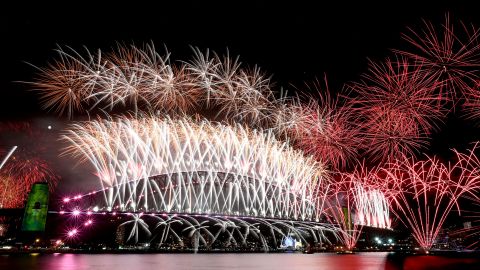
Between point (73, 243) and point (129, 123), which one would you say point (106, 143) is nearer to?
point (129, 123)

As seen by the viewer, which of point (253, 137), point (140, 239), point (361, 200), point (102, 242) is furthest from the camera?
point (140, 239)

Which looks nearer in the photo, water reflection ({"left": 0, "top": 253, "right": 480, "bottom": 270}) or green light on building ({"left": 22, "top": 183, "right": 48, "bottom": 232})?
water reflection ({"left": 0, "top": 253, "right": 480, "bottom": 270})

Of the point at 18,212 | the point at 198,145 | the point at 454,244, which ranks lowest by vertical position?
the point at 454,244

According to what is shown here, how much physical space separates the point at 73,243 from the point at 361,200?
62590 mm

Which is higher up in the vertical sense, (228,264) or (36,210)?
(36,210)

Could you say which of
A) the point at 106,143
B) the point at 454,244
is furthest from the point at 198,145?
the point at 454,244

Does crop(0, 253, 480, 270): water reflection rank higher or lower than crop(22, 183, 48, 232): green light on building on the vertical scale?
lower

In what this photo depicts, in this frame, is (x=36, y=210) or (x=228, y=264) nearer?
(x=228, y=264)

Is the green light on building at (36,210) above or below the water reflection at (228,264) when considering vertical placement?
above

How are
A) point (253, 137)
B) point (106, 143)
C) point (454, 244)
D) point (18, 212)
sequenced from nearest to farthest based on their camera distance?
point (106, 143)
point (253, 137)
point (18, 212)
point (454, 244)

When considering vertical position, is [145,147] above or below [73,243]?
above

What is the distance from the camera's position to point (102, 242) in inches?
3497

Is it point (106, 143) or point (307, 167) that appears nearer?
point (106, 143)

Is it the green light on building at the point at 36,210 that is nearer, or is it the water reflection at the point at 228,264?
the water reflection at the point at 228,264
